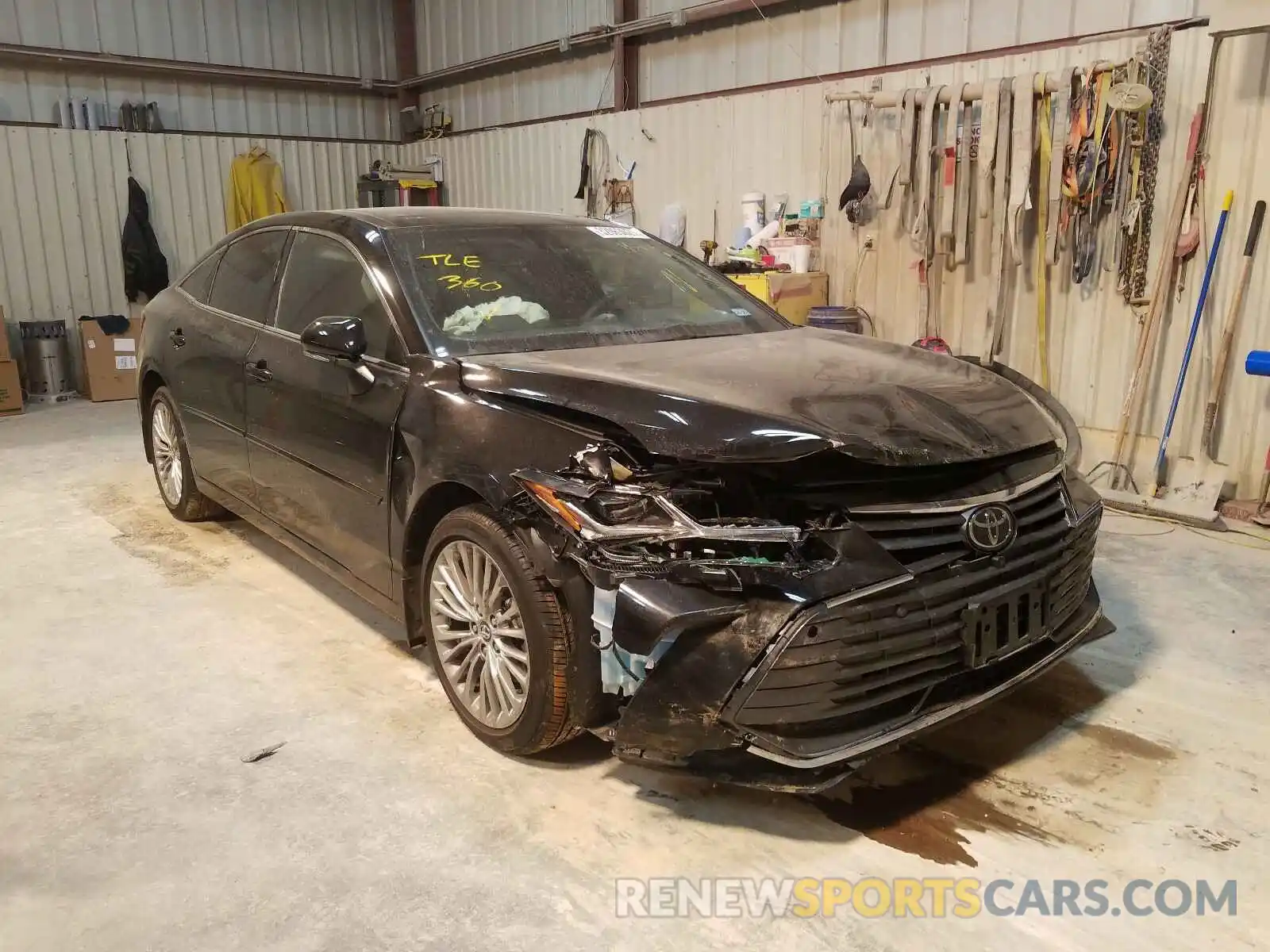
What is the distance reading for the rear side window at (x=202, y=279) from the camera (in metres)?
3.85

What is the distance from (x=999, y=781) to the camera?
228cm

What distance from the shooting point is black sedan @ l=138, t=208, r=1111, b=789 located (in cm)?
188

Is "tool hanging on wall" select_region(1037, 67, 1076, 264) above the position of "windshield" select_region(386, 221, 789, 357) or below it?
above

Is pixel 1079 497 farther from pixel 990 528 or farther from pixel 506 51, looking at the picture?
pixel 506 51

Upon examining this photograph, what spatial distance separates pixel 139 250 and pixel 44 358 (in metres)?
1.29

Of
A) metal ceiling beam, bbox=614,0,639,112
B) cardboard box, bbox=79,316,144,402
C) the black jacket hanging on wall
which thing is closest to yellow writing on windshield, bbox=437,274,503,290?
metal ceiling beam, bbox=614,0,639,112

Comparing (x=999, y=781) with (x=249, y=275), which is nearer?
(x=999, y=781)

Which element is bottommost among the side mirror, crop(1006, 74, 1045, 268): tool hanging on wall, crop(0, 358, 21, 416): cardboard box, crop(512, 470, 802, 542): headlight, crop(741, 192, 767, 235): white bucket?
crop(0, 358, 21, 416): cardboard box

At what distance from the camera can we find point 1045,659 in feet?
7.34

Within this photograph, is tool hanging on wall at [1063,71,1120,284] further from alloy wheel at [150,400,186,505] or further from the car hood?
alloy wheel at [150,400,186,505]

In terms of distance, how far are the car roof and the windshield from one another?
1.8 inches

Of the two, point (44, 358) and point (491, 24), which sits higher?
point (491, 24)

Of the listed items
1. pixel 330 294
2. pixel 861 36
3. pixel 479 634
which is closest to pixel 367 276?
pixel 330 294

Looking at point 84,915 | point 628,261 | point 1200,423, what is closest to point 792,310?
point 1200,423
